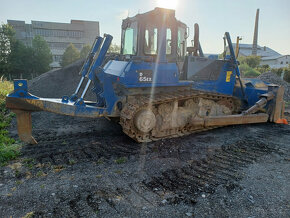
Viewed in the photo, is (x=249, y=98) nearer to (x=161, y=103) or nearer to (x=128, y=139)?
(x=161, y=103)

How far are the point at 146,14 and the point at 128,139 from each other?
2971 millimetres

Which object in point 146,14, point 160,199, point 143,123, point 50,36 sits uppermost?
point 50,36

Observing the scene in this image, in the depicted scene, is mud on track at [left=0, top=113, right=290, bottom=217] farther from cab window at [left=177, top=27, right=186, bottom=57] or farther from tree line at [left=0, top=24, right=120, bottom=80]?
tree line at [left=0, top=24, right=120, bottom=80]

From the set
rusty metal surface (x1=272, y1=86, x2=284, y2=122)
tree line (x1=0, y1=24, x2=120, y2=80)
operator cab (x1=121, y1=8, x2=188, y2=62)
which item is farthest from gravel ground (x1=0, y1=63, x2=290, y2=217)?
tree line (x1=0, y1=24, x2=120, y2=80)

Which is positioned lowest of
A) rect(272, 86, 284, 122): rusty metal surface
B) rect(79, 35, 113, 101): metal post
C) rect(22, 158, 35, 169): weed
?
rect(22, 158, 35, 169): weed

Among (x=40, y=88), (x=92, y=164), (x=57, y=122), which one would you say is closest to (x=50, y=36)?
(x=40, y=88)

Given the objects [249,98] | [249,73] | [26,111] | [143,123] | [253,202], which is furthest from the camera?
[249,73]

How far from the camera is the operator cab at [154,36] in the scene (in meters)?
5.31

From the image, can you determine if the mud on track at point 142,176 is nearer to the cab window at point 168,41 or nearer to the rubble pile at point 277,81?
the cab window at point 168,41

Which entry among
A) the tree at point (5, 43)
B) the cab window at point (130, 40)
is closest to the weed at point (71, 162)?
the cab window at point (130, 40)

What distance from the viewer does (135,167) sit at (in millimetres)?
4180

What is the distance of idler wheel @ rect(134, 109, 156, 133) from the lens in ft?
17.0

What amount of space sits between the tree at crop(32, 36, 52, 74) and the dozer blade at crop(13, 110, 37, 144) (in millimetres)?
27133

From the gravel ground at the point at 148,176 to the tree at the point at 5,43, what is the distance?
25753mm
